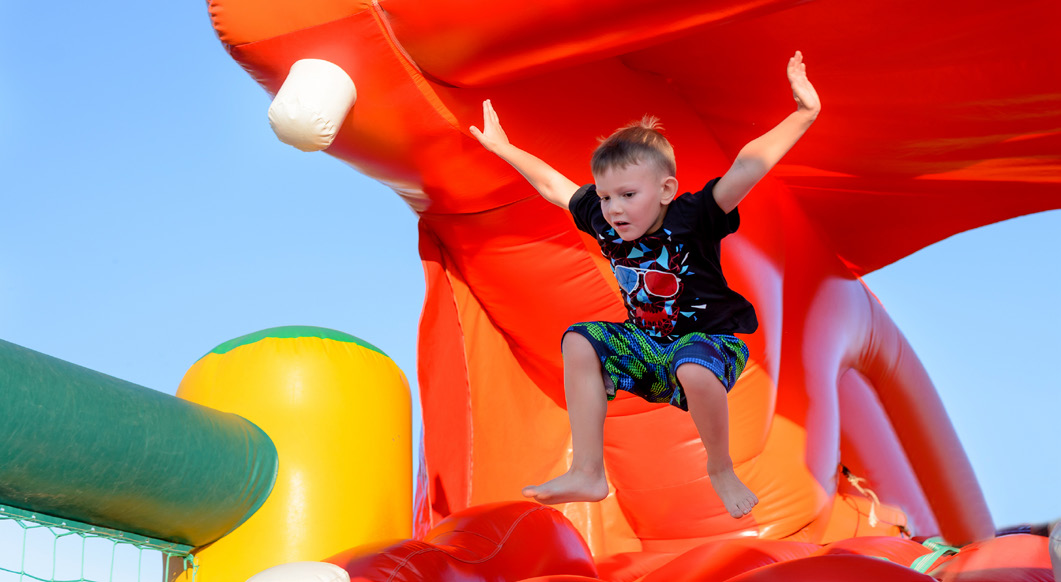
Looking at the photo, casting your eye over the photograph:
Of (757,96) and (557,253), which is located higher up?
(757,96)

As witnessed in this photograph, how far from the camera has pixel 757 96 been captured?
2.88m

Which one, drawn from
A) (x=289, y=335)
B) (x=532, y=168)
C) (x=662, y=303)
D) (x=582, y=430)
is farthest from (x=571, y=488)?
(x=289, y=335)

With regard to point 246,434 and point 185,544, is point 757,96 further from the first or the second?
point 185,544

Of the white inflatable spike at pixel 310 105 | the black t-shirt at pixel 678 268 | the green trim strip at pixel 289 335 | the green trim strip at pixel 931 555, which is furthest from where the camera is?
the green trim strip at pixel 289 335

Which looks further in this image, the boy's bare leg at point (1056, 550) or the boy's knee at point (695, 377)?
the boy's knee at point (695, 377)

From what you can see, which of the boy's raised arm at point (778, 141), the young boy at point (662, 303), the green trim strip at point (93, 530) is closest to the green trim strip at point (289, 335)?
the green trim strip at point (93, 530)


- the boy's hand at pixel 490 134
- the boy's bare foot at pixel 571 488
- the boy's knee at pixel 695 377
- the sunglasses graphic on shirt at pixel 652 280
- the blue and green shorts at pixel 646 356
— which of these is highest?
the boy's hand at pixel 490 134

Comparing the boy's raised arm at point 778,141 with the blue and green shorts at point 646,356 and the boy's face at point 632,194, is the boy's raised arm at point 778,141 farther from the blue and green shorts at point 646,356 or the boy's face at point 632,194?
the blue and green shorts at point 646,356

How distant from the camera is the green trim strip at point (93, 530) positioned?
2.11 meters

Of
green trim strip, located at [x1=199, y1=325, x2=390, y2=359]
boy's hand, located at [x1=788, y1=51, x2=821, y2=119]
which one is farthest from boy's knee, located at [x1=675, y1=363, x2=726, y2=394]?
green trim strip, located at [x1=199, y1=325, x2=390, y2=359]

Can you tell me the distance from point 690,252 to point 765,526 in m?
1.29

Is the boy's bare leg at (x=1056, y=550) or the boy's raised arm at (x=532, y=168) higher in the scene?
the boy's raised arm at (x=532, y=168)

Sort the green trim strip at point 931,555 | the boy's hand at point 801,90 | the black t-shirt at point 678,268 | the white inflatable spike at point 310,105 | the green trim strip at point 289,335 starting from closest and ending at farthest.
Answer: the boy's hand at point 801,90, the black t-shirt at point 678,268, the white inflatable spike at point 310,105, the green trim strip at point 931,555, the green trim strip at point 289,335

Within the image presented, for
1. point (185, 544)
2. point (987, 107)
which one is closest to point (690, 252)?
point (987, 107)
